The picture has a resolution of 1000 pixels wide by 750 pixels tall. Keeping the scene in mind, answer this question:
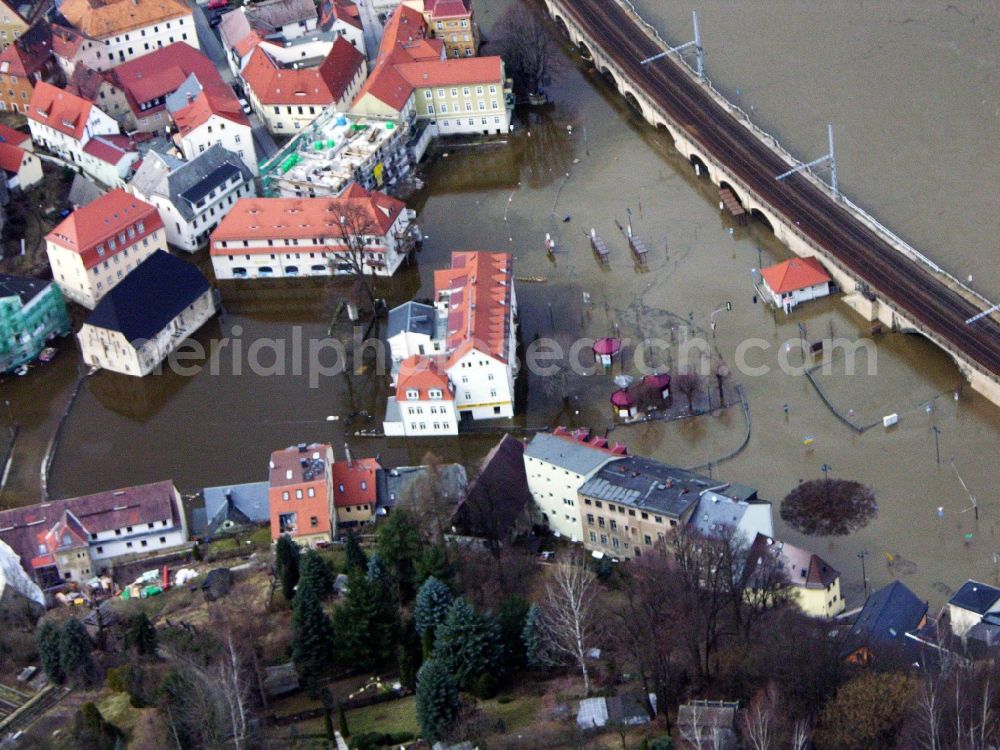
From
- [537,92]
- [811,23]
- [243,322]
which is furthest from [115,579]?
[811,23]

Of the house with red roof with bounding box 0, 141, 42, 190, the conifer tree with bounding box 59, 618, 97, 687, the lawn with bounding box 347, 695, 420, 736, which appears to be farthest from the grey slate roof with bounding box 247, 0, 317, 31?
the lawn with bounding box 347, 695, 420, 736

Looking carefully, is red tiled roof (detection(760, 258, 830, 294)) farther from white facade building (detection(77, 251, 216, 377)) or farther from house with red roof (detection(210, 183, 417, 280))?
white facade building (detection(77, 251, 216, 377))

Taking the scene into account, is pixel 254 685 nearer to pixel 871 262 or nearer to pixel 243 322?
pixel 243 322

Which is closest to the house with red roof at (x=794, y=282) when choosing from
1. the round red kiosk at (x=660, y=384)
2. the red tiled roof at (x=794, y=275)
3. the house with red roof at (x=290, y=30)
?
the red tiled roof at (x=794, y=275)

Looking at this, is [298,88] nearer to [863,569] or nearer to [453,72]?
[453,72]

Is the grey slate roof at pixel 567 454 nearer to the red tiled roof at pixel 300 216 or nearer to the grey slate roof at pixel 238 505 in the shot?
the grey slate roof at pixel 238 505

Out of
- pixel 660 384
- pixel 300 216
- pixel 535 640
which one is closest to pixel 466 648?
pixel 535 640
